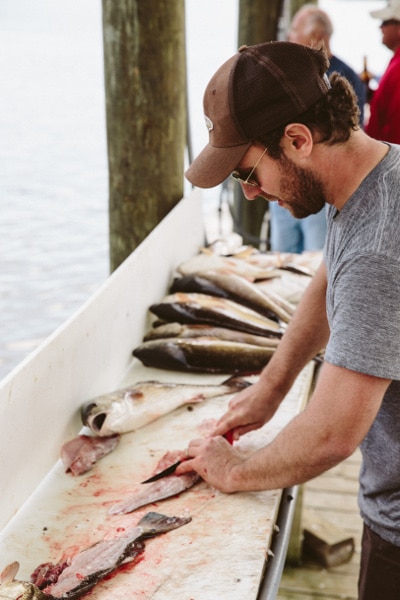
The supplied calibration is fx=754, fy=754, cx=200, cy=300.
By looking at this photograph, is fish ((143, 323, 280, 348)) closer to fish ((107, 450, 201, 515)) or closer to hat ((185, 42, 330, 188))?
fish ((107, 450, 201, 515))

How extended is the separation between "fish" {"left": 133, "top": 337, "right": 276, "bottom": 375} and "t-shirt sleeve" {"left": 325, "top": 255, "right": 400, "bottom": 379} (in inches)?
67.4

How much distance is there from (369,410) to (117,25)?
3276 millimetres

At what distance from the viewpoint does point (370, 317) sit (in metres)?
1.85

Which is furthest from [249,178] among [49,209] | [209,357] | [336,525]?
[49,209]

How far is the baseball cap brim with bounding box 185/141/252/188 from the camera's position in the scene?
2.08 metres

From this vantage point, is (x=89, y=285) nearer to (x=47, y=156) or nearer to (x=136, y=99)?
(x=136, y=99)

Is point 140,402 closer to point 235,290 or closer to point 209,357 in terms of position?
point 209,357

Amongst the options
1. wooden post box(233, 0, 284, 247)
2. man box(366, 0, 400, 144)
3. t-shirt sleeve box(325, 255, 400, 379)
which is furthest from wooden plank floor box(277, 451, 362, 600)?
wooden post box(233, 0, 284, 247)

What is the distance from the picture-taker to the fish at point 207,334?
12.5 ft

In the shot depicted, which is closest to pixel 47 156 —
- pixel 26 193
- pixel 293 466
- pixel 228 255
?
pixel 26 193

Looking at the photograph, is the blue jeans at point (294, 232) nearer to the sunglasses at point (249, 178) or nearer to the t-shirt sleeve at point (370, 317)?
the sunglasses at point (249, 178)

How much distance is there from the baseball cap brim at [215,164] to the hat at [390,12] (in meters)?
4.44

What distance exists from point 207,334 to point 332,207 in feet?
5.76

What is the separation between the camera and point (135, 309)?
12.7 feet
